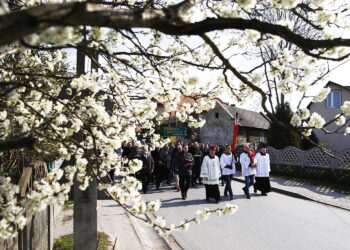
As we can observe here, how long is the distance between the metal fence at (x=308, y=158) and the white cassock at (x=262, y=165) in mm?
3755

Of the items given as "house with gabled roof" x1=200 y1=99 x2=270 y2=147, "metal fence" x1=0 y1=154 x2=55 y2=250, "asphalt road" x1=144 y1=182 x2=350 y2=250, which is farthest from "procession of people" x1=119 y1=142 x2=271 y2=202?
"house with gabled roof" x1=200 y1=99 x2=270 y2=147

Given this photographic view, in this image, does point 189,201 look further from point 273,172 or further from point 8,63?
point 273,172

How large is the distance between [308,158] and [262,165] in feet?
21.4

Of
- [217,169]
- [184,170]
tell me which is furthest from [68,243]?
[184,170]

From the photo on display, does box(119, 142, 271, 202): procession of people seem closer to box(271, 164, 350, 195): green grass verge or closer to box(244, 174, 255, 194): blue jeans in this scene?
box(244, 174, 255, 194): blue jeans

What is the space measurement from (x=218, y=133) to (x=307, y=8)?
43.3 meters

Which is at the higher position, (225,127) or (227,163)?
(225,127)

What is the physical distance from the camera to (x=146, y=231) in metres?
8.13

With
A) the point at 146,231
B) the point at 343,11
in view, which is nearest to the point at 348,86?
the point at 146,231

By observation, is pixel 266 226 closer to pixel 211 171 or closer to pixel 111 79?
pixel 211 171

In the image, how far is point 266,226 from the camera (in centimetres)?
847

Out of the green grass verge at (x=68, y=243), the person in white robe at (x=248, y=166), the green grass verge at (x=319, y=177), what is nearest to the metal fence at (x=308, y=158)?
the green grass verge at (x=319, y=177)

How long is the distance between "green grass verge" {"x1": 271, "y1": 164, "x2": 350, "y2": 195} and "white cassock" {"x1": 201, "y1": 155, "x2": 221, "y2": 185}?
A: 5.18m

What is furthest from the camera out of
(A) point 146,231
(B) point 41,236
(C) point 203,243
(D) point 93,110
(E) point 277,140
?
(E) point 277,140
